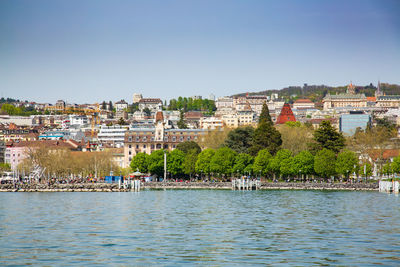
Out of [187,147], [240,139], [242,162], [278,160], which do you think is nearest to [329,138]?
[278,160]

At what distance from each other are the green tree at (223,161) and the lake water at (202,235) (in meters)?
43.1

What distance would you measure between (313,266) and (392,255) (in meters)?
4.80

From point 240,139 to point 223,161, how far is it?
1001 centimetres

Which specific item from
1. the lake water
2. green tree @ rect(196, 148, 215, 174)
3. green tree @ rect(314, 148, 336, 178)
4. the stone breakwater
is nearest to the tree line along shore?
green tree @ rect(314, 148, 336, 178)

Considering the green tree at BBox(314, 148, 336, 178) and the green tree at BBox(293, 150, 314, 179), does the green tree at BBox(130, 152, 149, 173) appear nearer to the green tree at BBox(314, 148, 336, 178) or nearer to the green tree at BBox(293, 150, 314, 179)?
the green tree at BBox(293, 150, 314, 179)

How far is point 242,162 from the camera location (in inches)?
4026

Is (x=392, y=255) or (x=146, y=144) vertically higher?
(x=146, y=144)

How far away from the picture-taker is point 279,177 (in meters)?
107

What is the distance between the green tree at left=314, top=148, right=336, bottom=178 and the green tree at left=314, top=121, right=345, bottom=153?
317 cm

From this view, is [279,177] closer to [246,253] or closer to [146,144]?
[146,144]

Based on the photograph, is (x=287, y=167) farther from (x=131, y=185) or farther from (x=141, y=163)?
(x=141, y=163)

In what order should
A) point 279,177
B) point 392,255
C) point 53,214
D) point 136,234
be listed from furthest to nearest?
1. point 279,177
2. point 53,214
3. point 136,234
4. point 392,255

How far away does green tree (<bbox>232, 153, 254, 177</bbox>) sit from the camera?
102 meters

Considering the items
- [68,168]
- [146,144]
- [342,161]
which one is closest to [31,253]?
[342,161]
